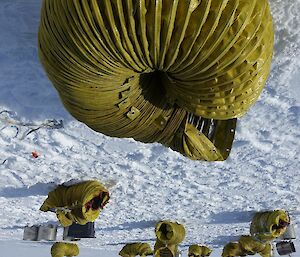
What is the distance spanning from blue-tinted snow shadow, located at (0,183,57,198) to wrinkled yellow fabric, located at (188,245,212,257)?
108cm

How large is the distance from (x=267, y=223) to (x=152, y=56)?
1.27 meters

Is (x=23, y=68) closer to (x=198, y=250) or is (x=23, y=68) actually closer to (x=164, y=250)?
(x=164, y=250)

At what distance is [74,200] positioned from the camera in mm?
1499

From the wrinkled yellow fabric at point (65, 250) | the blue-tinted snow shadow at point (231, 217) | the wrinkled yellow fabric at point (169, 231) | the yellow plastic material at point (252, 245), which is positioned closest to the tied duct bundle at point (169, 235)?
the wrinkled yellow fabric at point (169, 231)

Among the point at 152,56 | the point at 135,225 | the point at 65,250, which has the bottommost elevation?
the point at 65,250

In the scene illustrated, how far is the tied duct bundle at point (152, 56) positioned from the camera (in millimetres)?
583

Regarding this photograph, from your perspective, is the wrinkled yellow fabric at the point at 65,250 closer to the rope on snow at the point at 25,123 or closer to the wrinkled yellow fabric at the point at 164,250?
the wrinkled yellow fabric at the point at 164,250

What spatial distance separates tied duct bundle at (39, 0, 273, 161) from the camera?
0.58 meters

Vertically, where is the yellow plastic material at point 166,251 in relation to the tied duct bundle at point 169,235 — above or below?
Answer: below

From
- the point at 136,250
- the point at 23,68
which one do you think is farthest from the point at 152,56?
the point at 136,250

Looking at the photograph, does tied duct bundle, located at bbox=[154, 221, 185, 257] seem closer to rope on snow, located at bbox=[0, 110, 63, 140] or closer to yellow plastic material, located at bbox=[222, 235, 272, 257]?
yellow plastic material, located at bbox=[222, 235, 272, 257]

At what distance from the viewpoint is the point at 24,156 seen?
134 centimetres

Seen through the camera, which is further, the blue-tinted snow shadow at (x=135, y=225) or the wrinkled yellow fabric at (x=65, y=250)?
the wrinkled yellow fabric at (x=65, y=250)

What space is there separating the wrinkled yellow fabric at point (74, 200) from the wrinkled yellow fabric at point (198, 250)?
0.99 m
